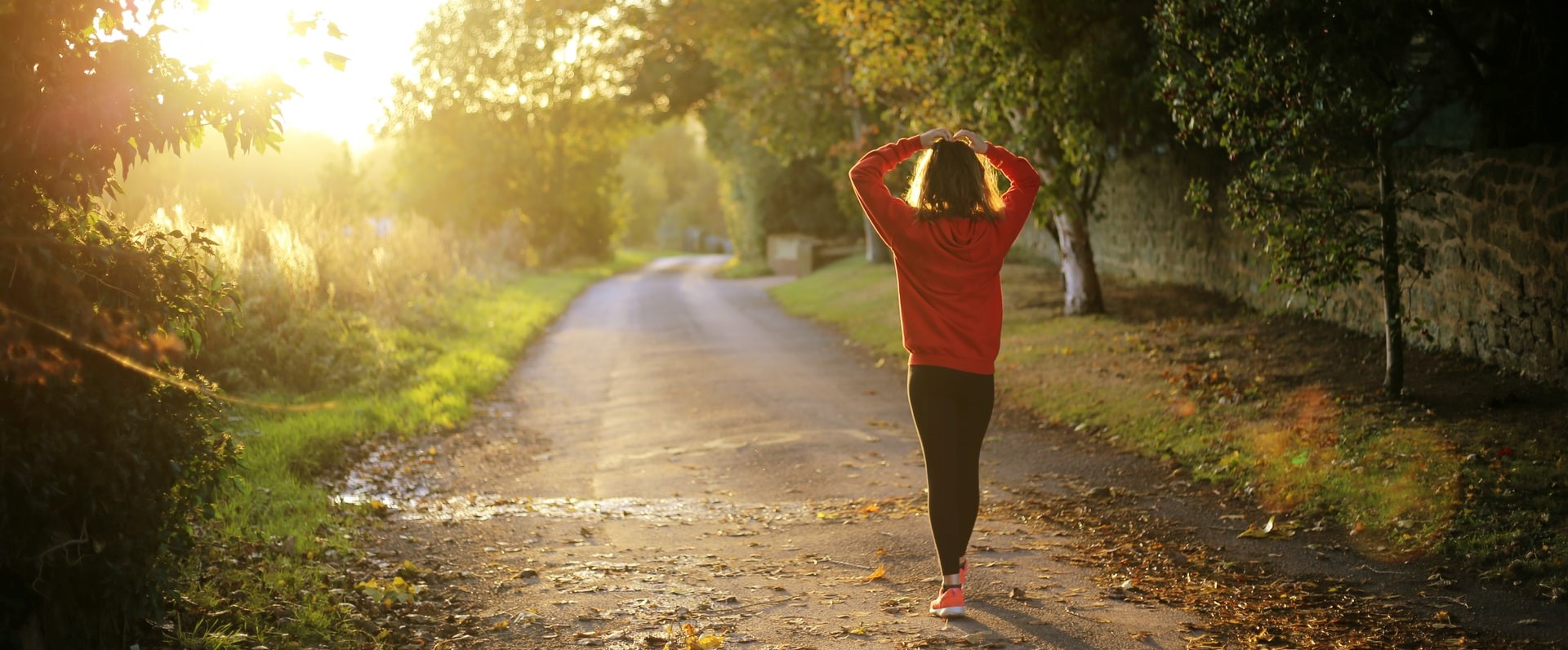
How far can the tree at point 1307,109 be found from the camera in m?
9.02

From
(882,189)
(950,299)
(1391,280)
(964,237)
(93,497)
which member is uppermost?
(882,189)

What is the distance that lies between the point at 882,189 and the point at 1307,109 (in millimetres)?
5051

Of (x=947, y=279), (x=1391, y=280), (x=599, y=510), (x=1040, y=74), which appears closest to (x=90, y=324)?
(x=947, y=279)

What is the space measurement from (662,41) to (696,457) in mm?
29196

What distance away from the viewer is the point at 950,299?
5.41 metres

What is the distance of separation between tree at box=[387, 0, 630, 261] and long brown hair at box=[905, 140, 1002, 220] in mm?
35320

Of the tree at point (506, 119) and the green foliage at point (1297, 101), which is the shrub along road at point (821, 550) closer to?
the green foliage at point (1297, 101)

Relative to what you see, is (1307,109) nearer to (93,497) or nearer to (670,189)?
(93,497)

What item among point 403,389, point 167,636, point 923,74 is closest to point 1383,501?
point 167,636

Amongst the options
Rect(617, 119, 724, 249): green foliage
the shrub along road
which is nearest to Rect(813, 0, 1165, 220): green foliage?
the shrub along road

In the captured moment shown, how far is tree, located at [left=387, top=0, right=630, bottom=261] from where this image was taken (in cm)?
4169

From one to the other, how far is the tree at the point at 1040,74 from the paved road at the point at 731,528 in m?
3.56

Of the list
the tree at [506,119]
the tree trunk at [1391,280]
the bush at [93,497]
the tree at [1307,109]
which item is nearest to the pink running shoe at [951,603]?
the bush at [93,497]

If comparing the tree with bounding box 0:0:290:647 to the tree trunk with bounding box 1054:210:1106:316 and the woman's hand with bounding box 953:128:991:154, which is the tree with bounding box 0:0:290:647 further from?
the tree trunk with bounding box 1054:210:1106:316
